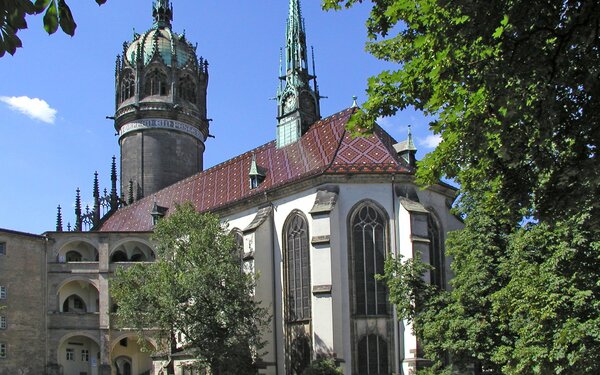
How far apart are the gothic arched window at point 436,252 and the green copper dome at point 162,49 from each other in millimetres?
27348

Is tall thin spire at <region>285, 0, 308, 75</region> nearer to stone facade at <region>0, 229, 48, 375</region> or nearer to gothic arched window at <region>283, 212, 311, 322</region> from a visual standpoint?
gothic arched window at <region>283, 212, 311, 322</region>

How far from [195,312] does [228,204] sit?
39.1 ft

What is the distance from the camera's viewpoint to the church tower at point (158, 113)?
5634 cm

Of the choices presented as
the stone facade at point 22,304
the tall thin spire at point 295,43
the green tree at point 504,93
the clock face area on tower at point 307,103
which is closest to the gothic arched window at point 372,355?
the clock face area on tower at point 307,103

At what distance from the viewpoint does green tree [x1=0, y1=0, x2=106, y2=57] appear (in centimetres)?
579

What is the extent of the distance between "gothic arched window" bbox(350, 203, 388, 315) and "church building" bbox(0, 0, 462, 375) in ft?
0.17

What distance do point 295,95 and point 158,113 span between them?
1652 cm

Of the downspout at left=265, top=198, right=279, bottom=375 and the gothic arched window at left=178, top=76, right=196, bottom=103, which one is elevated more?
the gothic arched window at left=178, top=76, right=196, bottom=103

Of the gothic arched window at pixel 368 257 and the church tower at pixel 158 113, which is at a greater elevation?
the church tower at pixel 158 113

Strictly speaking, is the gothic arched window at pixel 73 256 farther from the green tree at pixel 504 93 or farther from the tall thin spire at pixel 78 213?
the green tree at pixel 504 93

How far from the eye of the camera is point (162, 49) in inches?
2296

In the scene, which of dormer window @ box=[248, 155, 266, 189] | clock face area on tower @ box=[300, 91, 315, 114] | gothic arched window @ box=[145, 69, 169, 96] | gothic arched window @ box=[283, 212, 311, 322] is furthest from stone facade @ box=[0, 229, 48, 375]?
clock face area on tower @ box=[300, 91, 315, 114]

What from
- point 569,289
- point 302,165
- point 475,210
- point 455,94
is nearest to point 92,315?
point 302,165

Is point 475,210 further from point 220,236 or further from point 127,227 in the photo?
point 127,227
